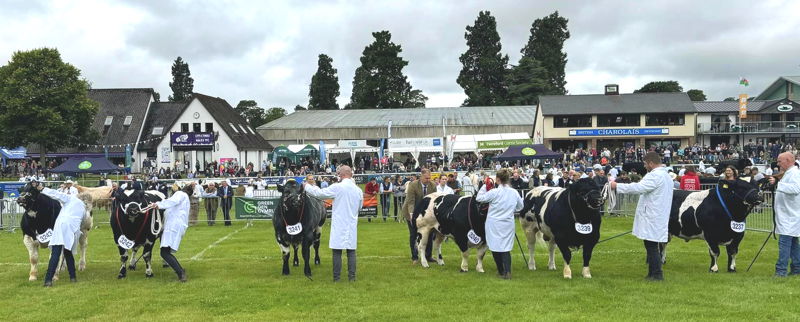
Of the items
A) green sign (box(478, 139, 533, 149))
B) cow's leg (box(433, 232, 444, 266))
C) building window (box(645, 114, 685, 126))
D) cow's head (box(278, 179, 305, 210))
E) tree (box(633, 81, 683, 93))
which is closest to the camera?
cow's head (box(278, 179, 305, 210))

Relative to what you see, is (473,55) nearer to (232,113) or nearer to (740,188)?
(232,113)

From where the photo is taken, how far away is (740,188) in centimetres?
1027

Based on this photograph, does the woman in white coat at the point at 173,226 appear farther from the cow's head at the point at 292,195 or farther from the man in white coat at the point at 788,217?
the man in white coat at the point at 788,217

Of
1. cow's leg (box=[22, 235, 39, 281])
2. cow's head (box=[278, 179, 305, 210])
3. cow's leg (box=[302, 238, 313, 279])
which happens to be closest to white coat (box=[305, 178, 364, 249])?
cow's head (box=[278, 179, 305, 210])

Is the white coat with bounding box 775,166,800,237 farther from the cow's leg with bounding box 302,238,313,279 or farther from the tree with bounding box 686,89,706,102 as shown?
the tree with bounding box 686,89,706,102

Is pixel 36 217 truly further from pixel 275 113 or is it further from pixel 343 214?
pixel 275 113

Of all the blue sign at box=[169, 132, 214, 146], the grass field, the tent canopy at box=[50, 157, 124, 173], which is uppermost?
the blue sign at box=[169, 132, 214, 146]

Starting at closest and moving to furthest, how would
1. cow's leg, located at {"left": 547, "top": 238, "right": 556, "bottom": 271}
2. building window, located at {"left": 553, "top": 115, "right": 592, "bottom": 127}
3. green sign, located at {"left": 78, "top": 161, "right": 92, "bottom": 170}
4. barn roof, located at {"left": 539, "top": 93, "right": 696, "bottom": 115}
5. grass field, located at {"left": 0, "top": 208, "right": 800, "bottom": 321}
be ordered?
grass field, located at {"left": 0, "top": 208, "right": 800, "bottom": 321}, cow's leg, located at {"left": 547, "top": 238, "right": 556, "bottom": 271}, green sign, located at {"left": 78, "top": 161, "right": 92, "bottom": 170}, barn roof, located at {"left": 539, "top": 93, "right": 696, "bottom": 115}, building window, located at {"left": 553, "top": 115, "right": 592, "bottom": 127}

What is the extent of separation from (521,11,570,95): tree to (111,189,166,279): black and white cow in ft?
268

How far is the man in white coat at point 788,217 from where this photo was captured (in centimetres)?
980

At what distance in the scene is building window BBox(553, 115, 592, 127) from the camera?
6231 cm

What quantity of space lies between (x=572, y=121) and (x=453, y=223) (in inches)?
2139

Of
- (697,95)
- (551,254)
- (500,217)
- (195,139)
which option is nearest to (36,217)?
(500,217)

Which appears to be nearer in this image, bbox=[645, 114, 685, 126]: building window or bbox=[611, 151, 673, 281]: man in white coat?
bbox=[611, 151, 673, 281]: man in white coat
